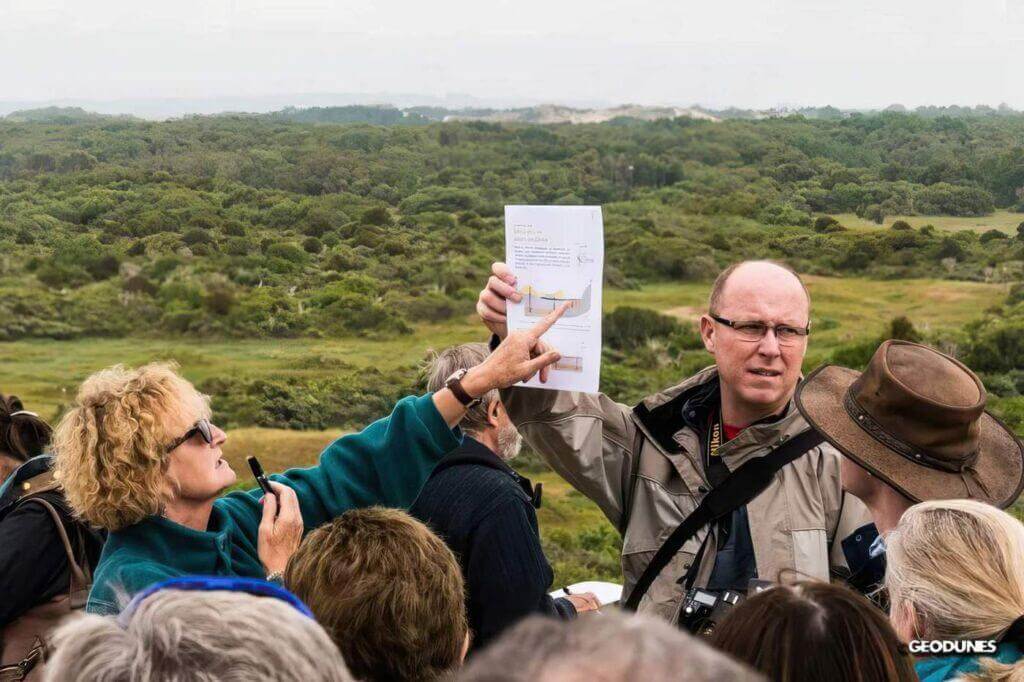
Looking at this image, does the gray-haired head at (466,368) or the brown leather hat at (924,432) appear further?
the gray-haired head at (466,368)

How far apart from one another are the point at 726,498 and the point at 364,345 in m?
21.4

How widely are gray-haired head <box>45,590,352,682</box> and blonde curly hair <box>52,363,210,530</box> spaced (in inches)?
45.8

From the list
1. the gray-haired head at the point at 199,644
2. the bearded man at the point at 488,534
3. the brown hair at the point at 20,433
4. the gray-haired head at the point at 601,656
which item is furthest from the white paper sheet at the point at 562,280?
the brown hair at the point at 20,433

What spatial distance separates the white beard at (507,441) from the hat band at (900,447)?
1174 millimetres

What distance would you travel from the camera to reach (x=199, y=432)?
8.72 feet

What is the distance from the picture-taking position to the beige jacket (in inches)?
107

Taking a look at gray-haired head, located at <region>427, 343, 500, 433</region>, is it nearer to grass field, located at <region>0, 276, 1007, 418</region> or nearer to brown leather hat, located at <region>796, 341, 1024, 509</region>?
brown leather hat, located at <region>796, 341, 1024, 509</region>

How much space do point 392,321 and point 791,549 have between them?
2292 cm

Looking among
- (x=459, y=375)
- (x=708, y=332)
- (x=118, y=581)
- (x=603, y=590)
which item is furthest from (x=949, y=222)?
(x=118, y=581)

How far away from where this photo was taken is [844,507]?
281 centimetres

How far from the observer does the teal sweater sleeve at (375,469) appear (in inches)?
112

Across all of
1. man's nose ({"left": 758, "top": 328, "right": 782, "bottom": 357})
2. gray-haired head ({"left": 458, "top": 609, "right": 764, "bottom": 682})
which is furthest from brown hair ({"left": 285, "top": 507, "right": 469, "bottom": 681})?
man's nose ({"left": 758, "top": 328, "right": 782, "bottom": 357})

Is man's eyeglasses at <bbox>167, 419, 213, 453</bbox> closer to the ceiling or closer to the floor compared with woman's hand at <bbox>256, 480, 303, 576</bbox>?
closer to the ceiling

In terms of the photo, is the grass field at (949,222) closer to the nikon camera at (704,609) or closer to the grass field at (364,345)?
the grass field at (364,345)
